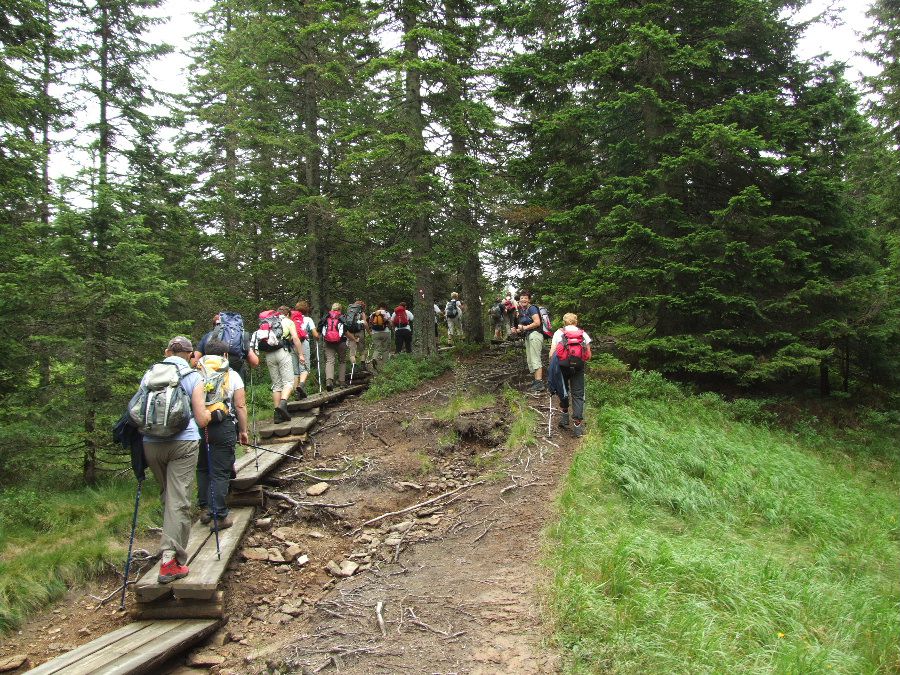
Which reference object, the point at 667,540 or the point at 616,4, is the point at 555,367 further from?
the point at 616,4

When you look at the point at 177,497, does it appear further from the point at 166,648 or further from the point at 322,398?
the point at 322,398

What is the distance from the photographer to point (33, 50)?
8930 millimetres

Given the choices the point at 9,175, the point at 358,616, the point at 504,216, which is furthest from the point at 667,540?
the point at 9,175

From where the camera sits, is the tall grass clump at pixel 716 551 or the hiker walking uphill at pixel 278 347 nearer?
the tall grass clump at pixel 716 551

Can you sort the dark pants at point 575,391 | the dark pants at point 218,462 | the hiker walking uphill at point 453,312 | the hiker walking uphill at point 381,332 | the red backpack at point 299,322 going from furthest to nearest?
1. the hiker walking uphill at point 453,312
2. the hiker walking uphill at point 381,332
3. the red backpack at point 299,322
4. the dark pants at point 575,391
5. the dark pants at point 218,462

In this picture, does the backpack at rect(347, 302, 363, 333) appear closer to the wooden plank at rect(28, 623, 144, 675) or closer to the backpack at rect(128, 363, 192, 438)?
the backpack at rect(128, 363, 192, 438)

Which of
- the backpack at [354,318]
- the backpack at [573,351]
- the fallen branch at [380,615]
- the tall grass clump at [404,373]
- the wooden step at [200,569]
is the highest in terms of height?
the backpack at [354,318]

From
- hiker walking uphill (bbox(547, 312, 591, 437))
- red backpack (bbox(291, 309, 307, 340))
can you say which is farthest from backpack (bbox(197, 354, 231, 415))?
hiker walking uphill (bbox(547, 312, 591, 437))

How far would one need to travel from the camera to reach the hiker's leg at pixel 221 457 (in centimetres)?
634

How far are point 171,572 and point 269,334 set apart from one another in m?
4.93

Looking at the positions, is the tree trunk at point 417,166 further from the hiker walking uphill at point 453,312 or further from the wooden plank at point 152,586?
the wooden plank at point 152,586

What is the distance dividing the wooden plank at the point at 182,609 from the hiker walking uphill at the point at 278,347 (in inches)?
186

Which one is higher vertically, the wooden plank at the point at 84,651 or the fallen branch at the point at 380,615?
the fallen branch at the point at 380,615

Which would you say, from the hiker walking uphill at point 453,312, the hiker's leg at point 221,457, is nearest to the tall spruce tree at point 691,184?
the hiker walking uphill at point 453,312
